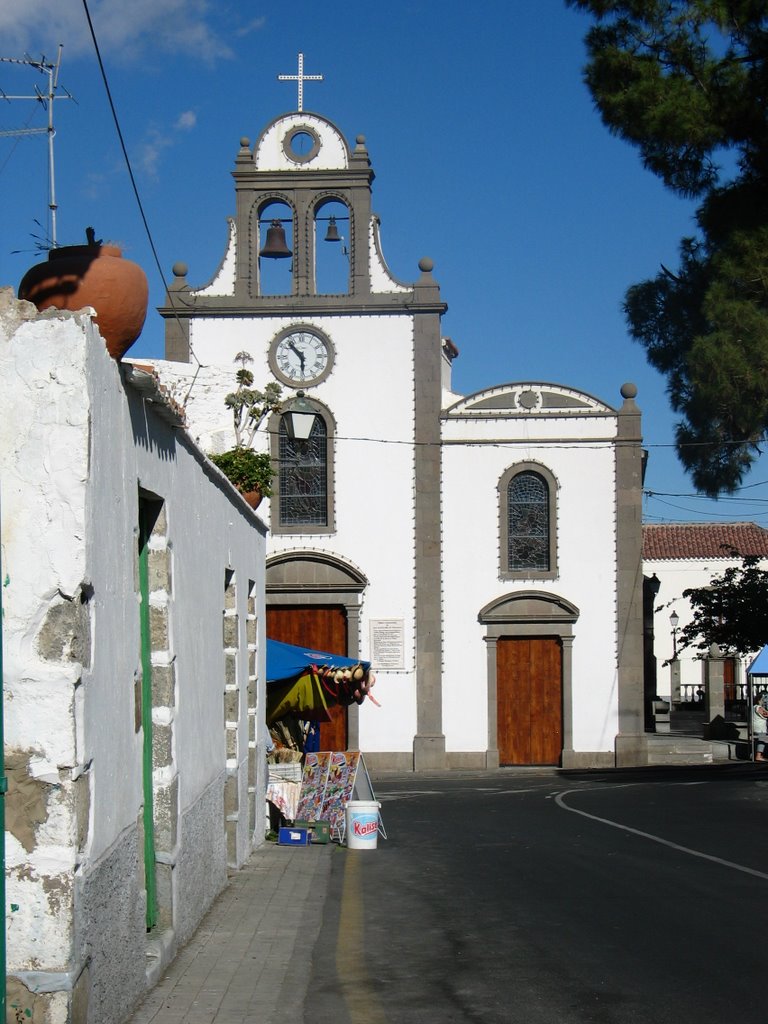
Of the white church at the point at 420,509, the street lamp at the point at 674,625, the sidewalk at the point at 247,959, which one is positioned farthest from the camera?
the street lamp at the point at 674,625

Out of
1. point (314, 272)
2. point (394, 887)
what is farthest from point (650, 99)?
point (394, 887)

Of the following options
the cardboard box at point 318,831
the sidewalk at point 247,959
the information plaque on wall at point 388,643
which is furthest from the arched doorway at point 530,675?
the sidewalk at point 247,959

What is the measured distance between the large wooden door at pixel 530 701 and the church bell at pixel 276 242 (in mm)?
9506

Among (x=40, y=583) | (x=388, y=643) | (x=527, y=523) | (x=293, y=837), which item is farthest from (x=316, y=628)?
(x=40, y=583)

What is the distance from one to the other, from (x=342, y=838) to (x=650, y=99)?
15.5m

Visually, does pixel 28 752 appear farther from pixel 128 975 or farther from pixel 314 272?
pixel 314 272

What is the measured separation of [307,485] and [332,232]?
544 cm

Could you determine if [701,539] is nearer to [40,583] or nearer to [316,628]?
[316,628]

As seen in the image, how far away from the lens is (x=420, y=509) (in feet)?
104

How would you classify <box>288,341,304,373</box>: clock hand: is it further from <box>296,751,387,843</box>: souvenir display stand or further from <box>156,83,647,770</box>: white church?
<box>296,751,387,843</box>: souvenir display stand

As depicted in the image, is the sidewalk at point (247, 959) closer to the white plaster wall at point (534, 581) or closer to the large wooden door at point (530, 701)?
the white plaster wall at point (534, 581)

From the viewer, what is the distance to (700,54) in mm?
27281

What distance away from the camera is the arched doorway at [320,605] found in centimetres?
3159

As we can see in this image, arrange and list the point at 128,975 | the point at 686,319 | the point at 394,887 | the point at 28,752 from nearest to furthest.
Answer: the point at 28,752 → the point at 128,975 → the point at 394,887 → the point at 686,319
